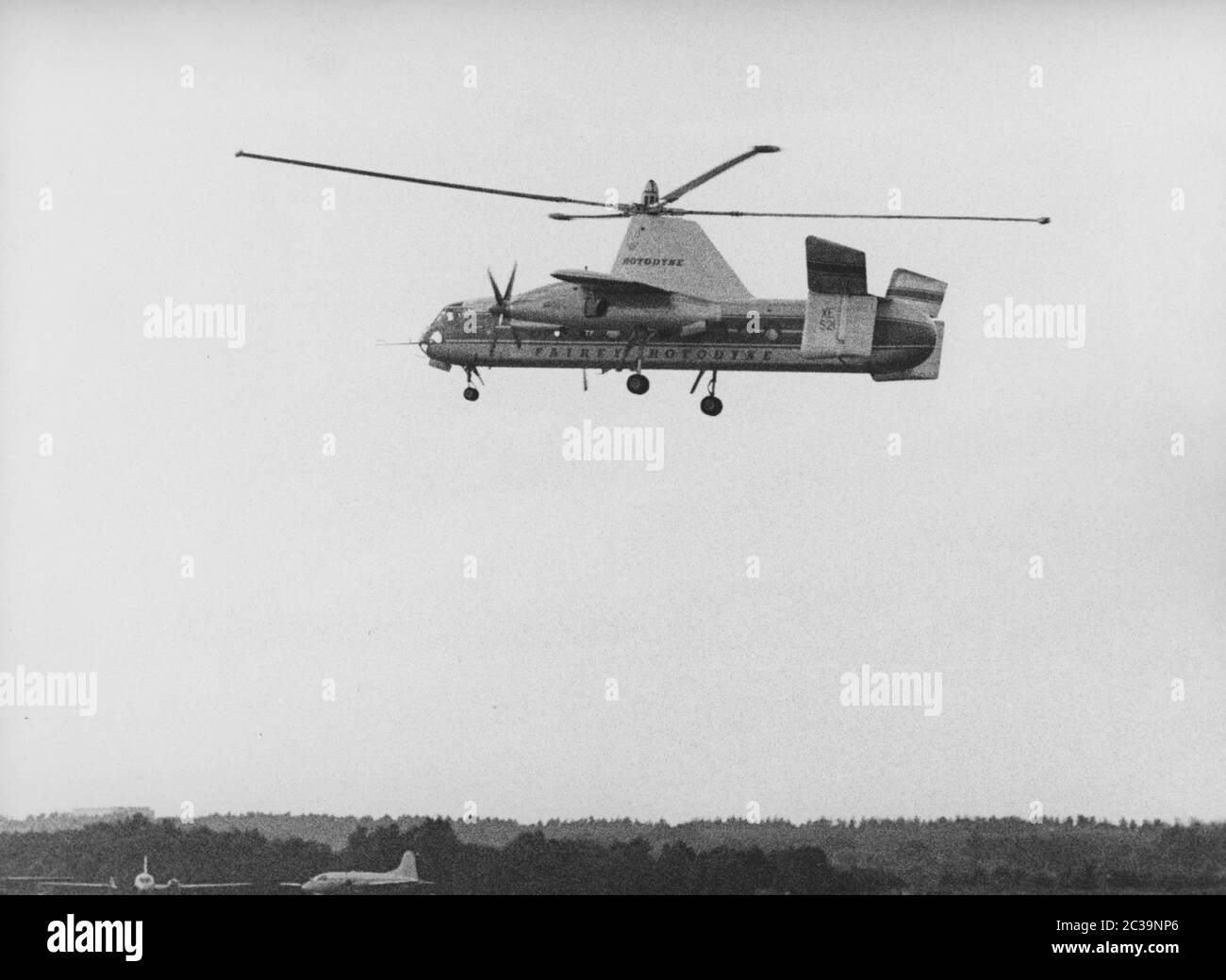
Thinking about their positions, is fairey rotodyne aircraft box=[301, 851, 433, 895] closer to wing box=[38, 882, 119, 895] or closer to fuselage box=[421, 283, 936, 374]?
wing box=[38, 882, 119, 895]

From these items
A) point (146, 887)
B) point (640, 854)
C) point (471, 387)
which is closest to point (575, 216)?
point (471, 387)

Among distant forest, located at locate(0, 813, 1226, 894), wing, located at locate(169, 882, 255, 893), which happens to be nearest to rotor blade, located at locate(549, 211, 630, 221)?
distant forest, located at locate(0, 813, 1226, 894)

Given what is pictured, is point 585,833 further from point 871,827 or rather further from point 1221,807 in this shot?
point 1221,807

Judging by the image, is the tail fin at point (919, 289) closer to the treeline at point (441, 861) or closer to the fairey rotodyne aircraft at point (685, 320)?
the fairey rotodyne aircraft at point (685, 320)

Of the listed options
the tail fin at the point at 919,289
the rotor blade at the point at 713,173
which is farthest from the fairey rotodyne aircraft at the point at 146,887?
the tail fin at the point at 919,289
